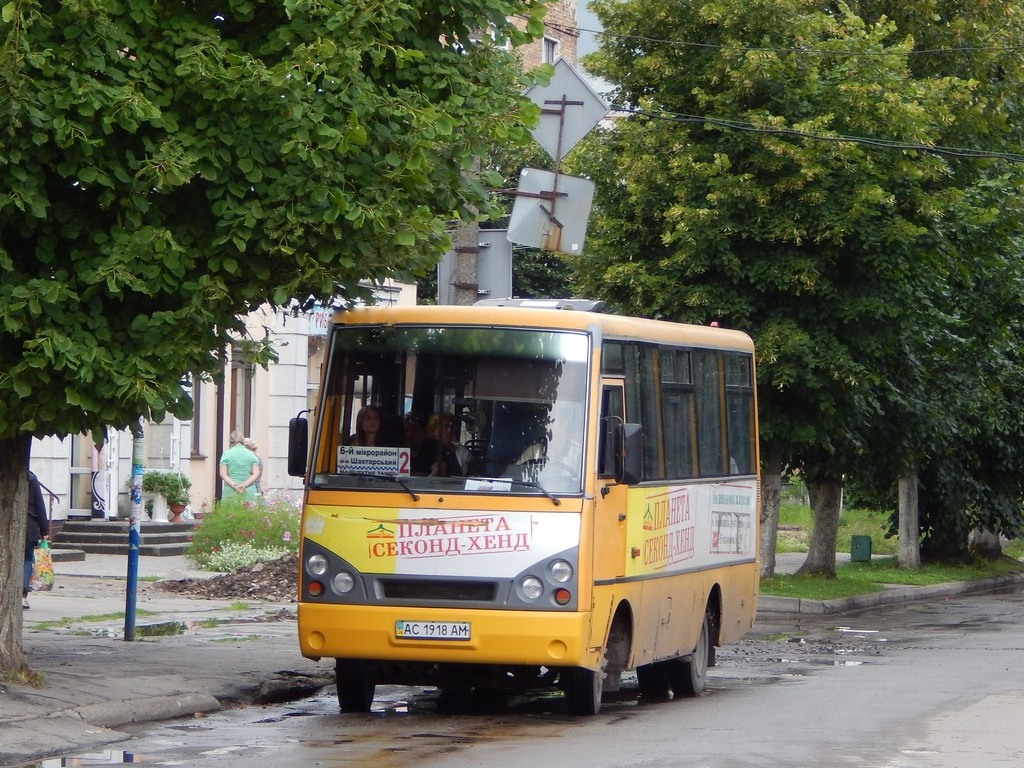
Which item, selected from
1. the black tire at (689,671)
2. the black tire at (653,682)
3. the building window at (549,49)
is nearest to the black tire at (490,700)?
the black tire at (653,682)

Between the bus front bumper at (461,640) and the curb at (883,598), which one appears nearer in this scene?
the bus front bumper at (461,640)

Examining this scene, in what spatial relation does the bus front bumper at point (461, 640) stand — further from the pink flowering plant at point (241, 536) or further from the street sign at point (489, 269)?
the pink flowering plant at point (241, 536)

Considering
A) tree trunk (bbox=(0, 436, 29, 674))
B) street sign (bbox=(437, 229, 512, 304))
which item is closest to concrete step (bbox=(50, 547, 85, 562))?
street sign (bbox=(437, 229, 512, 304))

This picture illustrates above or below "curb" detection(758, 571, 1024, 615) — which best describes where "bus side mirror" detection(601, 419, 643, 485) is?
above

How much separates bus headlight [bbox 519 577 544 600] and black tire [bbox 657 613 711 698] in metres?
3.03

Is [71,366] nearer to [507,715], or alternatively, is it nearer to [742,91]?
[507,715]

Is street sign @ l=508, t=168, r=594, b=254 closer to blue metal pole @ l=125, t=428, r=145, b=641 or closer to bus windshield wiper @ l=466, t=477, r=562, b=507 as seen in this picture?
blue metal pole @ l=125, t=428, r=145, b=641

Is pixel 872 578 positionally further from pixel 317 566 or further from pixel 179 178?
pixel 179 178

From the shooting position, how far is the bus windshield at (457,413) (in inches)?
458

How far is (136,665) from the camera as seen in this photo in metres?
13.7

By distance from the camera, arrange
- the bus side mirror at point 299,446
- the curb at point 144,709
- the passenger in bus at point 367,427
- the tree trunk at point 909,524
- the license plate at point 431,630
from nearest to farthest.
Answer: the curb at point 144,709 < the license plate at point 431,630 < the passenger in bus at point 367,427 < the bus side mirror at point 299,446 < the tree trunk at point 909,524

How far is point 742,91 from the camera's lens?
78.0ft

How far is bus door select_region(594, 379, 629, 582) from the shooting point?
11.7 m

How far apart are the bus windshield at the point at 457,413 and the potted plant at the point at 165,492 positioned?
1772cm
